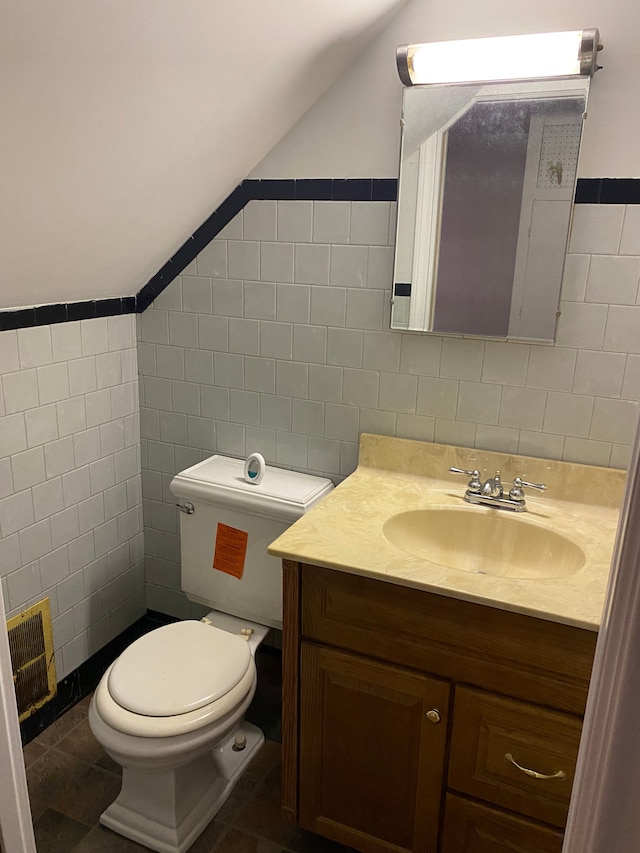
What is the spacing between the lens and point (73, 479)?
2.08 m

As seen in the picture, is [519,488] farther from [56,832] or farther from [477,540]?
[56,832]

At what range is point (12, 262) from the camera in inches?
62.6

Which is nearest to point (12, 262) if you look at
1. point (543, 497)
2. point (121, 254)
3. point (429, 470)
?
point (121, 254)

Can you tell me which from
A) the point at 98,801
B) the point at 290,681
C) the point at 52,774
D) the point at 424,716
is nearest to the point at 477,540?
the point at 424,716

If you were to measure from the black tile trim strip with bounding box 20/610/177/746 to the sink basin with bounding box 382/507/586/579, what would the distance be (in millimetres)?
1180

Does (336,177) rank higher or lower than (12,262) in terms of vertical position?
higher

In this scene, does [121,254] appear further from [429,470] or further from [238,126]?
[429,470]

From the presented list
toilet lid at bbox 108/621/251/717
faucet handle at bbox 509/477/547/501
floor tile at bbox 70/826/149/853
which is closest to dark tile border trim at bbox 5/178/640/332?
faucet handle at bbox 509/477/547/501

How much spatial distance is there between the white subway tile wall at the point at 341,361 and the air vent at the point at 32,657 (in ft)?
1.48

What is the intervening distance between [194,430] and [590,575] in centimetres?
136

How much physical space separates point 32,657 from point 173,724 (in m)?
0.68

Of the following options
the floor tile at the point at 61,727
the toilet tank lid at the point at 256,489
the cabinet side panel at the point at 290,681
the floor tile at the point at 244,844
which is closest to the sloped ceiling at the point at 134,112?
the toilet tank lid at the point at 256,489

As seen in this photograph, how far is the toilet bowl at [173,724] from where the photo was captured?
156 cm

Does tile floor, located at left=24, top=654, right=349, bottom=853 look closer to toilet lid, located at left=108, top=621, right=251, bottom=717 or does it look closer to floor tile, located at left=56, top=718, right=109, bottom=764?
floor tile, located at left=56, top=718, right=109, bottom=764
